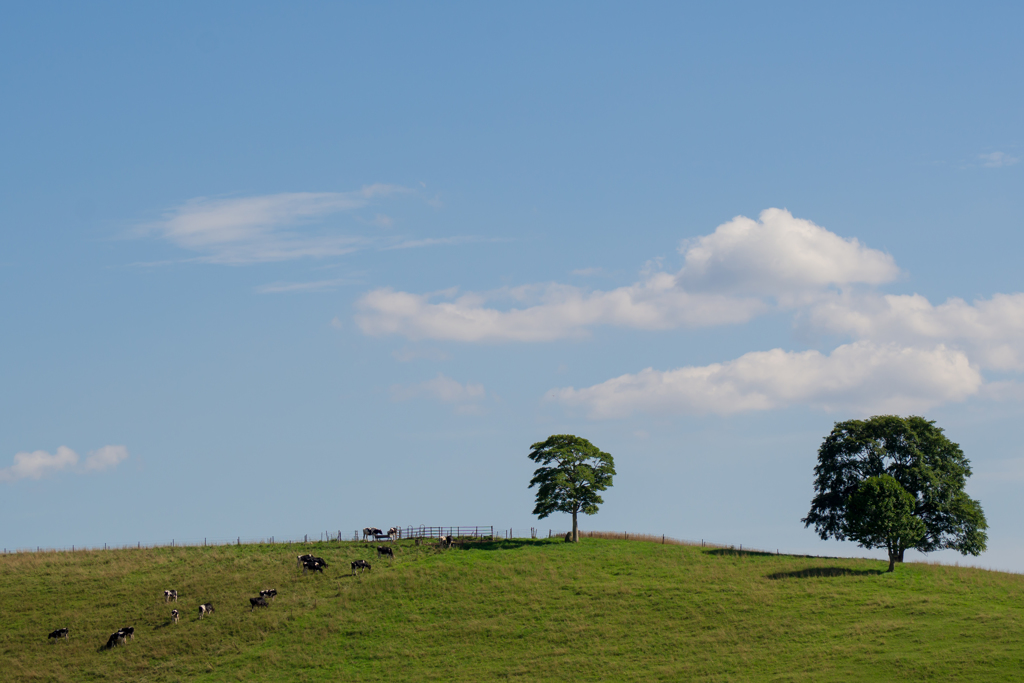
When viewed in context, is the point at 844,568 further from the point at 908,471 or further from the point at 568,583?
the point at 568,583

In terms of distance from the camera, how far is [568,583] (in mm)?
66938

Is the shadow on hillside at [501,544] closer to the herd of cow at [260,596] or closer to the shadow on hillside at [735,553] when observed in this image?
the herd of cow at [260,596]

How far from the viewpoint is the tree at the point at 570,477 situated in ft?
269

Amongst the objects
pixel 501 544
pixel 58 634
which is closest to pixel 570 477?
pixel 501 544

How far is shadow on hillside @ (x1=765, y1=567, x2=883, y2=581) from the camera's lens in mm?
67312

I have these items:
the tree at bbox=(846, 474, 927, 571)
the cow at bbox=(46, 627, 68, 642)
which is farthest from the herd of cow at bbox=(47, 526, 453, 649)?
the tree at bbox=(846, 474, 927, 571)

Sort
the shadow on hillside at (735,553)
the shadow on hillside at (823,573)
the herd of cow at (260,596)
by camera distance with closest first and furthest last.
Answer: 1. the herd of cow at (260,596)
2. the shadow on hillside at (823,573)
3. the shadow on hillside at (735,553)

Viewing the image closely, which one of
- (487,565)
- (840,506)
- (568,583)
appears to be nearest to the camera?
(568,583)

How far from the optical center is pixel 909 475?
7675cm

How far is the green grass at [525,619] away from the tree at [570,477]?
555 centimetres

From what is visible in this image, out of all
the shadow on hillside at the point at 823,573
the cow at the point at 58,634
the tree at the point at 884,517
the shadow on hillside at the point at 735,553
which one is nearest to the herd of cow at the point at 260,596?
the cow at the point at 58,634

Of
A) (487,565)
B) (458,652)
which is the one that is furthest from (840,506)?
(458,652)

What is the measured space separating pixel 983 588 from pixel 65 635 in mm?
61949

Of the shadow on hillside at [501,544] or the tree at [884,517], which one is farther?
the shadow on hillside at [501,544]
